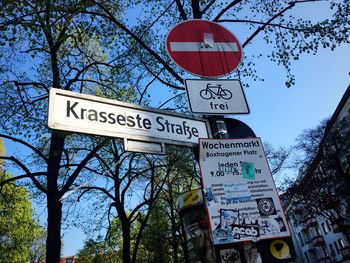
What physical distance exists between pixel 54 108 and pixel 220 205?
1350 millimetres

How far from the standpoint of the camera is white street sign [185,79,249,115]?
311 cm

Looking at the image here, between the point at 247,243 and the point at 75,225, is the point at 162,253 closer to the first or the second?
the point at 75,225

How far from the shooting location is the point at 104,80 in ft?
42.3

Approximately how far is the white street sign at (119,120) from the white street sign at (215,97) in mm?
144

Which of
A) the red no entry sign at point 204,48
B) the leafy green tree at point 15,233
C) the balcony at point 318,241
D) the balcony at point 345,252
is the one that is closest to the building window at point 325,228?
the balcony at point 318,241

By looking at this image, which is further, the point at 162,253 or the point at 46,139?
the point at 162,253

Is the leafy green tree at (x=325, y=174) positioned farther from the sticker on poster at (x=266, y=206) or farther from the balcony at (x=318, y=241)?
the sticker on poster at (x=266, y=206)

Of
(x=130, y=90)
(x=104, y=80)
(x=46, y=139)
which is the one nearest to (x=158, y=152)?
(x=104, y=80)

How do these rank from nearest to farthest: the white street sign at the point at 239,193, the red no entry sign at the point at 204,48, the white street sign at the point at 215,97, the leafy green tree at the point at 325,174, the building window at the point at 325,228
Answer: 1. the white street sign at the point at 239,193
2. the white street sign at the point at 215,97
3. the red no entry sign at the point at 204,48
4. the leafy green tree at the point at 325,174
5. the building window at the point at 325,228

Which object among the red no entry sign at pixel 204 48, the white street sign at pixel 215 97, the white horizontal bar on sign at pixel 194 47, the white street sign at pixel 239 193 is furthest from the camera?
the white horizontal bar on sign at pixel 194 47

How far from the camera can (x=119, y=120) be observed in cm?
278

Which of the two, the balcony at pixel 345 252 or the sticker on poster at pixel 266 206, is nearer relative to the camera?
the sticker on poster at pixel 266 206

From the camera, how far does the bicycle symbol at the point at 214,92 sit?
318 cm

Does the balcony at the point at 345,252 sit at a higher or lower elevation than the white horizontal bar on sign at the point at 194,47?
higher
